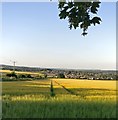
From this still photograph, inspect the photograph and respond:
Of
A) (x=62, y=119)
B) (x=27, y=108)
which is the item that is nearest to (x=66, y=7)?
(x=62, y=119)

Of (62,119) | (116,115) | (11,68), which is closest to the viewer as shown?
(62,119)

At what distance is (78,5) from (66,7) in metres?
0.31

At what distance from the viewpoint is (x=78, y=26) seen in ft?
29.2

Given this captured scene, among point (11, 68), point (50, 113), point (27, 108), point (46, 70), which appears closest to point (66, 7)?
point (50, 113)

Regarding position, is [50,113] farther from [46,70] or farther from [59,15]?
[46,70]

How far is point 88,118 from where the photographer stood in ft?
42.7

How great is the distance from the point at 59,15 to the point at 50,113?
19.6ft

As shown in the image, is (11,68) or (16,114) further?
(11,68)

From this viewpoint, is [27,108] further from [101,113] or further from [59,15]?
[59,15]

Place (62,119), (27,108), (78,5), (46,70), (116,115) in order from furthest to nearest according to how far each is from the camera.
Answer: (46,70), (27,108), (116,115), (62,119), (78,5)

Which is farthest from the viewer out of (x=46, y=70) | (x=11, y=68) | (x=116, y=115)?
(x=46, y=70)

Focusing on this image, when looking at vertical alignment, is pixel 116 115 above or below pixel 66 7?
below

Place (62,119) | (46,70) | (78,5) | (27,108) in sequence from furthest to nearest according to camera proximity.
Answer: (46,70)
(27,108)
(62,119)
(78,5)

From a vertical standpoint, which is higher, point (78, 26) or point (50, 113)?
point (78, 26)
